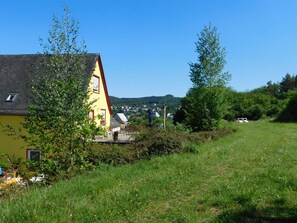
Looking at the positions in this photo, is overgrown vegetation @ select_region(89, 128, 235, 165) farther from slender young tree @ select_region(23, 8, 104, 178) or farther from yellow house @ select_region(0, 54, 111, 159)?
yellow house @ select_region(0, 54, 111, 159)

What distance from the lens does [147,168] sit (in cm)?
934

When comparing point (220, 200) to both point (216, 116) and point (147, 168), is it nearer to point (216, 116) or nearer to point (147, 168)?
point (147, 168)

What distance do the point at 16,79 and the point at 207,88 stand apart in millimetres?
15955

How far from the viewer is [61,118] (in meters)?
9.84

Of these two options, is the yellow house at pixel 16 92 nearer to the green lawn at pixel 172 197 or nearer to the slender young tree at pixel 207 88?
the slender young tree at pixel 207 88

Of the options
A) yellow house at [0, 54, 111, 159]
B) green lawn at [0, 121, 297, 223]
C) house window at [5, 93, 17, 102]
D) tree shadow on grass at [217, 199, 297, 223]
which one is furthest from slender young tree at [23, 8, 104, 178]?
house window at [5, 93, 17, 102]

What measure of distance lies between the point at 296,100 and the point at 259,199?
3233 cm

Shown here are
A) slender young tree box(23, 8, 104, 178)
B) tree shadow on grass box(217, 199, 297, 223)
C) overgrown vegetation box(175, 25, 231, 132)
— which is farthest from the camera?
overgrown vegetation box(175, 25, 231, 132)

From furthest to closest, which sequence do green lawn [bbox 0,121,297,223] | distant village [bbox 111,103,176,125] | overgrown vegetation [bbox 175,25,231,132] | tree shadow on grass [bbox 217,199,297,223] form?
1. distant village [bbox 111,103,176,125]
2. overgrown vegetation [bbox 175,25,231,132]
3. green lawn [bbox 0,121,297,223]
4. tree shadow on grass [bbox 217,199,297,223]

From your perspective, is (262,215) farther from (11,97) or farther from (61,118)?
(11,97)

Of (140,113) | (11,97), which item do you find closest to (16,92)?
(11,97)

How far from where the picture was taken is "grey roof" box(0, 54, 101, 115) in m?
25.6

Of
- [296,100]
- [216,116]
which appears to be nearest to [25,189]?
[216,116]

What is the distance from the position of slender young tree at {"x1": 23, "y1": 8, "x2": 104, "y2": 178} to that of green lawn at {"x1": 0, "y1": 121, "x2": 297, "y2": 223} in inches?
50.6
